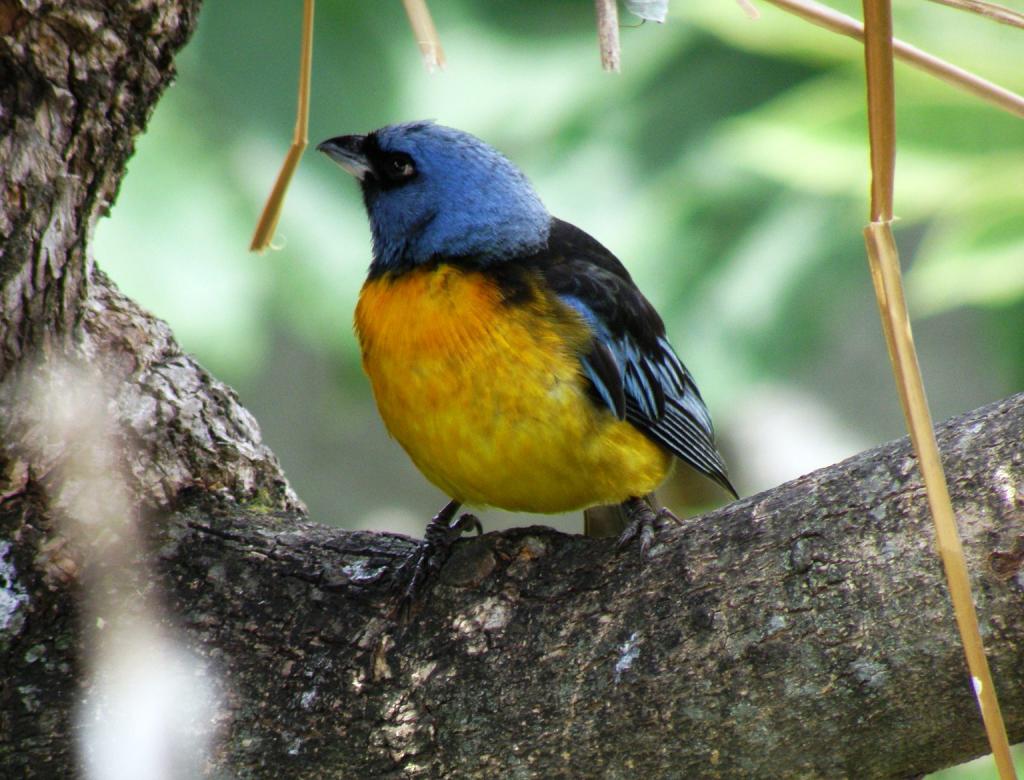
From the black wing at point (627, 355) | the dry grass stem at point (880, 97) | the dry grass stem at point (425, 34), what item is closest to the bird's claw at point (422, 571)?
the black wing at point (627, 355)

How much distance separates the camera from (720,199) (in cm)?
629

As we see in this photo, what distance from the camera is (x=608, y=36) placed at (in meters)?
1.95

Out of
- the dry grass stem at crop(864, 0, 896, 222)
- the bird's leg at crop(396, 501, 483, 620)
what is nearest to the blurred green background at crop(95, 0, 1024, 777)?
the bird's leg at crop(396, 501, 483, 620)

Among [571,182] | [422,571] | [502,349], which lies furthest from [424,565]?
[571,182]

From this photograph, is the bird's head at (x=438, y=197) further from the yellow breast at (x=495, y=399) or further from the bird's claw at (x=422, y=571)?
the bird's claw at (x=422, y=571)

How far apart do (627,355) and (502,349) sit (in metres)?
0.47

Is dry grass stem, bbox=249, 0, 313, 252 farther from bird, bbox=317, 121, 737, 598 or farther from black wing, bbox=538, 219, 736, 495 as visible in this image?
black wing, bbox=538, 219, 736, 495

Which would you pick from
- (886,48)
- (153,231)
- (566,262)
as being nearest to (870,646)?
(886,48)

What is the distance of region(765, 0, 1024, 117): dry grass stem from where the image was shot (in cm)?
198

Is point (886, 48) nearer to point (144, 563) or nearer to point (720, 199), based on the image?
point (144, 563)

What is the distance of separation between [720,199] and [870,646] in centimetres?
425

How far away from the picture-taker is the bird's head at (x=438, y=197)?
377 centimetres

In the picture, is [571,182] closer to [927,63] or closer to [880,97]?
[927,63]

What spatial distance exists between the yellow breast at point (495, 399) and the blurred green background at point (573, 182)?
1.11 m
